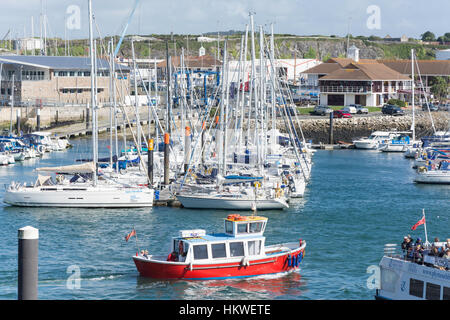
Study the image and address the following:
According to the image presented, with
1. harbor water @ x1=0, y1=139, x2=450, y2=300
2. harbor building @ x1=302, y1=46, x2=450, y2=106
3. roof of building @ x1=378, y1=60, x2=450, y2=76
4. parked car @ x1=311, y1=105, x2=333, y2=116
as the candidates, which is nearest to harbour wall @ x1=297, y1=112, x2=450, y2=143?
parked car @ x1=311, y1=105, x2=333, y2=116

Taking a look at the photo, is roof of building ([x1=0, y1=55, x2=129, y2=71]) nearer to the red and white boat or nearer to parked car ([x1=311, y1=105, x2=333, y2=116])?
parked car ([x1=311, y1=105, x2=333, y2=116])

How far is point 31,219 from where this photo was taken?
45844 millimetres

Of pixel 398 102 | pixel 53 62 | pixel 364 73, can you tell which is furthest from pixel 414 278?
pixel 364 73

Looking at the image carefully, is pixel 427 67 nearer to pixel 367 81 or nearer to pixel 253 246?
pixel 367 81

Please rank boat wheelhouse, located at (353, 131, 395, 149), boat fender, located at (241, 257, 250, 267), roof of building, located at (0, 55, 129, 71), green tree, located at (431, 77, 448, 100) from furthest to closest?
green tree, located at (431, 77, 448, 100) → roof of building, located at (0, 55, 129, 71) → boat wheelhouse, located at (353, 131, 395, 149) → boat fender, located at (241, 257, 250, 267)

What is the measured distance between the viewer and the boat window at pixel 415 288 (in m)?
25.6

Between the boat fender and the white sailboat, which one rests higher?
the white sailboat

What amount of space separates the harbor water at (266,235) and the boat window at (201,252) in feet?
3.32

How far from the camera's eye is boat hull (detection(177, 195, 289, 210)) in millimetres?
47875

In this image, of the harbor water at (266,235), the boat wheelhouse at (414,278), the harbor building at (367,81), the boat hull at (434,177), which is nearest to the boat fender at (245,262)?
the harbor water at (266,235)

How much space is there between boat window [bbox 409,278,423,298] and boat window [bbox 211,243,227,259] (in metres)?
8.30

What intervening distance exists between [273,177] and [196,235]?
2353cm

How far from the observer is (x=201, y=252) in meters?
31.2
